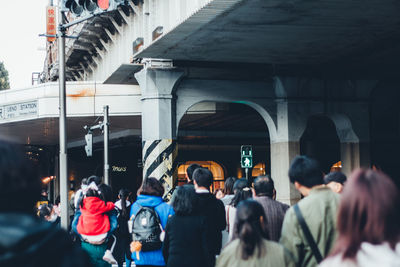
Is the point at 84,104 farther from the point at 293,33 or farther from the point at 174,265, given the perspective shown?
the point at 174,265

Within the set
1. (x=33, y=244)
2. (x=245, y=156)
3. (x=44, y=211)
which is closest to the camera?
(x=33, y=244)

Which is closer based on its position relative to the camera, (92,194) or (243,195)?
(92,194)

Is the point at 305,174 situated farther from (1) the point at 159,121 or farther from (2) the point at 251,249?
(1) the point at 159,121

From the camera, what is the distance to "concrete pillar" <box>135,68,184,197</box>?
20.4 meters

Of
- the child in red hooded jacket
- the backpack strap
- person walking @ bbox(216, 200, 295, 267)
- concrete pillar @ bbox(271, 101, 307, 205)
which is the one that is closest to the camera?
person walking @ bbox(216, 200, 295, 267)

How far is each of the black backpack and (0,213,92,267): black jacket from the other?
5.21 metres

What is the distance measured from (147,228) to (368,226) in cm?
479

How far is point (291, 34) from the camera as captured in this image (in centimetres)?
1638

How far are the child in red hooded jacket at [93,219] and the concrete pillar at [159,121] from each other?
38.5 ft

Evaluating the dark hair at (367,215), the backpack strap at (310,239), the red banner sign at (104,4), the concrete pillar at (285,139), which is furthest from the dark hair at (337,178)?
the concrete pillar at (285,139)

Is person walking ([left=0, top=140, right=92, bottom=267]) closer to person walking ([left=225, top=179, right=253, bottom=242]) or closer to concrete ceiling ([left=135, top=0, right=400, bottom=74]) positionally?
person walking ([left=225, top=179, right=253, bottom=242])

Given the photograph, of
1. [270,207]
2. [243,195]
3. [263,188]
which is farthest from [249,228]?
[243,195]

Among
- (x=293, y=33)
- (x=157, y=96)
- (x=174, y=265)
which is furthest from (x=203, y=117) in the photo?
(x=174, y=265)

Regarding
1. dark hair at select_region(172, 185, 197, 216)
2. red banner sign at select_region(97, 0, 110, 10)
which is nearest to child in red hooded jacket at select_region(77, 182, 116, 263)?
dark hair at select_region(172, 185, 197, 216)
